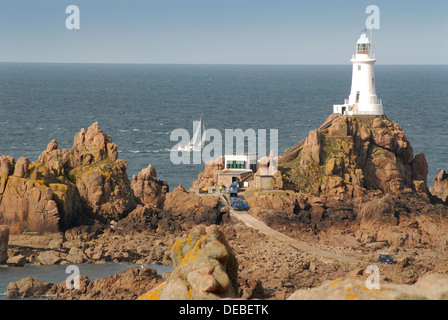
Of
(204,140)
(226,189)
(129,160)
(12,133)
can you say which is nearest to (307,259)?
(226,189)

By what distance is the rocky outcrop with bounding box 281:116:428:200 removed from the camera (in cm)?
7412

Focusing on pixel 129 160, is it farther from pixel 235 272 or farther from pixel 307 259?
pixel 235 272

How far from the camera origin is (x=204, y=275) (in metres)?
26.2

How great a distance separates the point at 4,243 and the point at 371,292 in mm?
40594

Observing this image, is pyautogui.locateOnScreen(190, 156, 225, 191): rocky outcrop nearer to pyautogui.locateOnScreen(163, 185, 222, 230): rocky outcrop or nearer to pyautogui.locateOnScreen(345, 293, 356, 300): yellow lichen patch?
pyautogui.locateOnScreen(163, 185, 222, 230): rocky outcrop

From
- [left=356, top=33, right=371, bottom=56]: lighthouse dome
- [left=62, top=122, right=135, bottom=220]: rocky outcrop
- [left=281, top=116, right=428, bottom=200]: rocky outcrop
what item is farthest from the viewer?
[left=356, top=33, right=371, bottom=56]: lighthouse dome

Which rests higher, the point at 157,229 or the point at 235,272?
the point at 235,272

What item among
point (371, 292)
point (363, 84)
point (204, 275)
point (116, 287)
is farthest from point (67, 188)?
point (371, 292)

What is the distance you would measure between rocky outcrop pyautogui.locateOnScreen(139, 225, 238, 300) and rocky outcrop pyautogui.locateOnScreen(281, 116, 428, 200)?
140 ft

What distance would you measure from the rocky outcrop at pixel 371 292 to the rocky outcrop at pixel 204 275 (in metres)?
4.28

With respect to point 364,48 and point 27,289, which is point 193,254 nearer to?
point 27,289

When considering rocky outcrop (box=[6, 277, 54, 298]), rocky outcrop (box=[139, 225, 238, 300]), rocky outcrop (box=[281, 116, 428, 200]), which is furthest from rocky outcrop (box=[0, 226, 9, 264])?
rocky outcrop (box=[281, 116, 428, 200])

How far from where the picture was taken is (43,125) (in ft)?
456

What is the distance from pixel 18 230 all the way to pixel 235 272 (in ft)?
120
